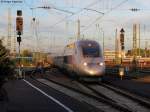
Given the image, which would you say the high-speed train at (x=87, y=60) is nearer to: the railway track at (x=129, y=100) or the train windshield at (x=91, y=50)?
the train windshield at (x=91, y=50)

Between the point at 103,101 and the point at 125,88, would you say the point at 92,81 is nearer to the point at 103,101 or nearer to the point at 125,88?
the point at 125,88

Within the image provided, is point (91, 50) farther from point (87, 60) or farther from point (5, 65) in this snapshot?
point (5, 65)

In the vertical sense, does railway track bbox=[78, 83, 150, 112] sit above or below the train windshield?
below

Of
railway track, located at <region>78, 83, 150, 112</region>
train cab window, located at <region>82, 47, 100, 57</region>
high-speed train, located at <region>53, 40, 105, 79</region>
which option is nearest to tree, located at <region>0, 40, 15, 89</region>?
railway track, located at <region>78, 83, 150, 112</region>

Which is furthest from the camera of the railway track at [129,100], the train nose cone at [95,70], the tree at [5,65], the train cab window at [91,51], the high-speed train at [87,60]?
the train cab window at [91,51]

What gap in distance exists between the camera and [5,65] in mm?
19594

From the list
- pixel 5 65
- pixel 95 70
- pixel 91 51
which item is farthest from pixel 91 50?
pixel 5 65

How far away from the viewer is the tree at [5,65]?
1956 centimetres

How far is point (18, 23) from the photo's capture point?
4306 cm

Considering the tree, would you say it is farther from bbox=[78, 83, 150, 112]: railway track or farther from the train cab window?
the train cab window

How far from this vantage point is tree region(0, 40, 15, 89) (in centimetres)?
1956

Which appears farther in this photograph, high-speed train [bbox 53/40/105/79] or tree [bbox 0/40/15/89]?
high-speed train [bbox 53/40/105/79]

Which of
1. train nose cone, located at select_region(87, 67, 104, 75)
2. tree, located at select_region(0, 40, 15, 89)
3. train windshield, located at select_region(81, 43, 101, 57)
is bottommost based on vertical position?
train nose cone, located at select_region(87, 67, 104, 75)

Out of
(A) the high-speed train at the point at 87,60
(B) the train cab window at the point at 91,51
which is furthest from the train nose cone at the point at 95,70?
(B) the train cab window at the point at 91,51
